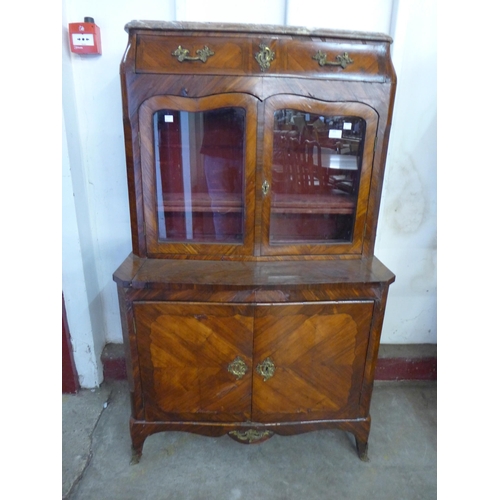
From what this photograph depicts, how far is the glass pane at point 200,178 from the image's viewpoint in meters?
1.13

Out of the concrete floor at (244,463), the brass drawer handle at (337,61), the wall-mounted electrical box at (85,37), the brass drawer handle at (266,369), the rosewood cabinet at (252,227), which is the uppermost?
the wall-mounted electrical box at (85,37)

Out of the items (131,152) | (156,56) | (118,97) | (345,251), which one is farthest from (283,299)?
(118,97)

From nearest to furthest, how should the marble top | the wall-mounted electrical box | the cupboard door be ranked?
the marble top < the cupboard door < the wall-mounted electrical box

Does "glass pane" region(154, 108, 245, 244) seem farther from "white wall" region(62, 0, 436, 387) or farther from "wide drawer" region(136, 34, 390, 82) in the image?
"white wall" region(62, 0, 436, 387)

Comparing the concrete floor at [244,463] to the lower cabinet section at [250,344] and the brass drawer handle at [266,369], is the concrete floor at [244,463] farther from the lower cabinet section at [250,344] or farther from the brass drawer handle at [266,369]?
the brass drawer handle at [266,369]

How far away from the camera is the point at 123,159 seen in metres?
1.42

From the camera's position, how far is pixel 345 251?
4.01 feet

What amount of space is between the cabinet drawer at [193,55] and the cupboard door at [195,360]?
705 mm

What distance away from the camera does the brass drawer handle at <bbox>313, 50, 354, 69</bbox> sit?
104 cm

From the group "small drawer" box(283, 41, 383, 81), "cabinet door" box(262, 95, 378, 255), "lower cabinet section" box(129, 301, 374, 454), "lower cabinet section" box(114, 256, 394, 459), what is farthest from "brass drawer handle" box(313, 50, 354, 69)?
"lower cabinet section" box(129, 301, 374, 454)

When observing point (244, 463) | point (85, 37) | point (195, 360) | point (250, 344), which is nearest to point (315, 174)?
point (250, 344)

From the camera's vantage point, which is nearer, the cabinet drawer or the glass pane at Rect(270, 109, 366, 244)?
the cabinet drawer

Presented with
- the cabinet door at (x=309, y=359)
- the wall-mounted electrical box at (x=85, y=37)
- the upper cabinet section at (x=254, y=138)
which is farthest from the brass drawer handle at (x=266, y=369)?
the wall-mounted electrical box at (x=85, y=37)
